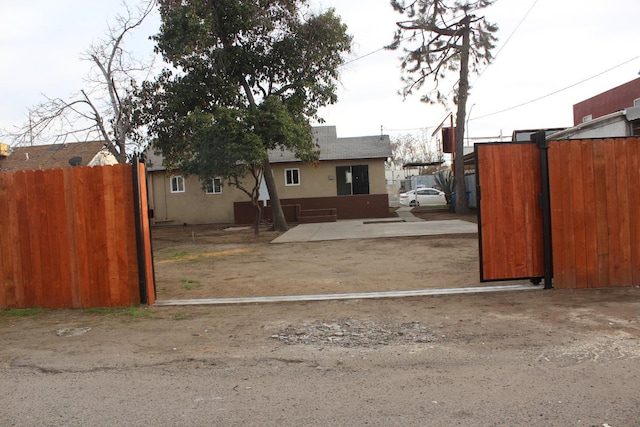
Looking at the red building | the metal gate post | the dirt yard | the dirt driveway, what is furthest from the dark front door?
the dirt driveway

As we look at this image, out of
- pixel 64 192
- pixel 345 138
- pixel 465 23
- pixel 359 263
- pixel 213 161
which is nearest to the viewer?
pixel 64 192

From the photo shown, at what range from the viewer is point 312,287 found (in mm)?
8516

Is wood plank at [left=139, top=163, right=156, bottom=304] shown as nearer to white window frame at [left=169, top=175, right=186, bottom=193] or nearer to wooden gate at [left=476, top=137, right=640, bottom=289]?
wooden gate at [left=476, top=137, right=640, bottom=289]

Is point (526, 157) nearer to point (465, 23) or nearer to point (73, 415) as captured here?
point (73, 415)

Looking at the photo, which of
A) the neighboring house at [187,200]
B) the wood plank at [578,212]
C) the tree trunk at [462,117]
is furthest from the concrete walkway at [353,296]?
the neighboring house at [187,200]

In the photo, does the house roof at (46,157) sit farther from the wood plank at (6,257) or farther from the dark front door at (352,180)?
the wood plank at (6,257)

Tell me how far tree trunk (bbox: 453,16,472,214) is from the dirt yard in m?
11.4

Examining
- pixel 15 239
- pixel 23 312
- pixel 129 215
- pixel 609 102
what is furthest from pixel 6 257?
pixel 609 102

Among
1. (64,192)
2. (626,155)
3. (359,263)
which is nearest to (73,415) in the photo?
(64,192)

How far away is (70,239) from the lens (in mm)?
7055

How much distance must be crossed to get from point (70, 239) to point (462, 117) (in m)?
22.4

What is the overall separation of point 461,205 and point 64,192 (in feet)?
73.3

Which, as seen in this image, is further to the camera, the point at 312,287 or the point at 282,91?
the point at 282,91

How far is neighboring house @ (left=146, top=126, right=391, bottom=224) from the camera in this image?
2727cm
